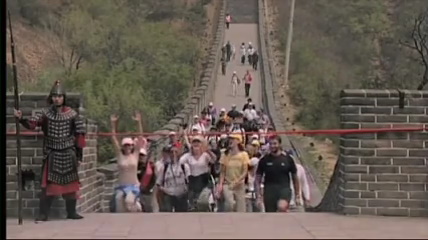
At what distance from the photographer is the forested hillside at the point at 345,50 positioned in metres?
37.1

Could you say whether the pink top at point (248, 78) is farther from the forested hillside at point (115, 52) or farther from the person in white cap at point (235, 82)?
the forested hillside at point (115, 52)

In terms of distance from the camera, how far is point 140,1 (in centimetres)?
6062

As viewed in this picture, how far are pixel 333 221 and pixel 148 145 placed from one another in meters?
3.01

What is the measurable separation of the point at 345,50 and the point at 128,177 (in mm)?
46078

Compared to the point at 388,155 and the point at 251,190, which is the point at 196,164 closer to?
the point at 251,190

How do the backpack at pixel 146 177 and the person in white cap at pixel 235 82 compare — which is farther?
the person in white cap at pixel 235 82

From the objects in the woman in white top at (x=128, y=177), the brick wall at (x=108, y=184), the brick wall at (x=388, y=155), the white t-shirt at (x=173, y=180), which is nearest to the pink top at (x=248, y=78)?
the brick wall at (x=108, y=184)

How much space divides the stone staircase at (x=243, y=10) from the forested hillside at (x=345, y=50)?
2.03 metres

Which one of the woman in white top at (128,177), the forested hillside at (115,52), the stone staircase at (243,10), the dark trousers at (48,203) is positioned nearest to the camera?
the dark trousers at (48,203)

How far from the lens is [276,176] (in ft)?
33.2

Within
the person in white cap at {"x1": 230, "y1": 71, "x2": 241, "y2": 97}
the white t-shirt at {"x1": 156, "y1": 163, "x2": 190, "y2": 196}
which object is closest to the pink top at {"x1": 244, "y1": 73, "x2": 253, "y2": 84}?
the person in white cap at {"x1": 230, "y1": 71, "x2": 241, "y2": 97}

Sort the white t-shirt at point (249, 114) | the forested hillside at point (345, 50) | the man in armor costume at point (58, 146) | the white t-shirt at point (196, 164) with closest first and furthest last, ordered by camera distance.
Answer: the man in armor costume at point (58, 146), the white t-shirt at point (196, 164), the white t-shirt at point (249, 114), the forested hillside at point (345, 50)

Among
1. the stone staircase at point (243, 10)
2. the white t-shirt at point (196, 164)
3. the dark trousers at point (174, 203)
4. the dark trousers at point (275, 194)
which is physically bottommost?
the dark trousers at point (174, 203)

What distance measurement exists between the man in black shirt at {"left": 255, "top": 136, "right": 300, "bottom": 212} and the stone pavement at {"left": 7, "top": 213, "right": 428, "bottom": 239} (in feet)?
1.49
